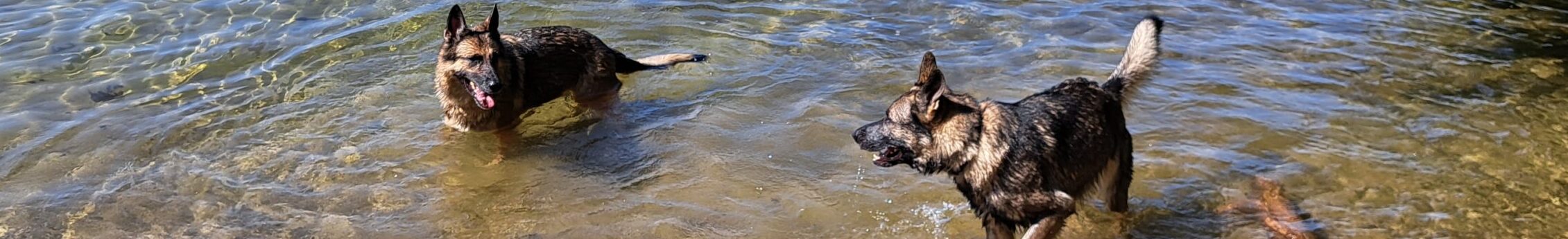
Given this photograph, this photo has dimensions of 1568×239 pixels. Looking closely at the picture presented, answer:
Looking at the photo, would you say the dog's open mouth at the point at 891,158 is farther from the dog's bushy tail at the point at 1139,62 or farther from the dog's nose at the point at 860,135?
the dog's bushy tail at the point at 1139,62

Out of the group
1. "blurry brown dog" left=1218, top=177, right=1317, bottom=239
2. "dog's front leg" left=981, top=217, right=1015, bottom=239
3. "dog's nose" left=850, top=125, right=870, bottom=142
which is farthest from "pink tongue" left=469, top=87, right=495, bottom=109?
"blurry brown dog" left=1218, top=177, right=1317, bottom=239

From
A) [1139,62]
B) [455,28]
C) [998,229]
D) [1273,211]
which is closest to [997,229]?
[998,229]

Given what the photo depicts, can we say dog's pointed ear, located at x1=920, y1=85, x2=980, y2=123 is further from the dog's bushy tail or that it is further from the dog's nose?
the dog's bushy tail

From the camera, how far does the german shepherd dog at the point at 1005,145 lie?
15.6ft

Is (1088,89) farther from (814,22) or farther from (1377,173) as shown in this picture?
(814,22)

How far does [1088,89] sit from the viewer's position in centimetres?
522

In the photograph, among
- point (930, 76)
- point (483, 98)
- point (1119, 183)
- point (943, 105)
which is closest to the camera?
point (930, 76)

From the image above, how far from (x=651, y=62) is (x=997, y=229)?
3792mm

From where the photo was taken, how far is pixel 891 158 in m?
4.79

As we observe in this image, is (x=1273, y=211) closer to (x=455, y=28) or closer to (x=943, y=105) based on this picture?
(x=943, y=105)

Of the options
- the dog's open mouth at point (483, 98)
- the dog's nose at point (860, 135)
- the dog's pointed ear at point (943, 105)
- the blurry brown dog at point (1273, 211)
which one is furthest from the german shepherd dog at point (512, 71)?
the blurry brown dog at point (1273, 211)

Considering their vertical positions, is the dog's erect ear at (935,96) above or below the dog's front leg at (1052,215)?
above

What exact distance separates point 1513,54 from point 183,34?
9.86 meters

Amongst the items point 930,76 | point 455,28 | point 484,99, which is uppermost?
point 930,76
